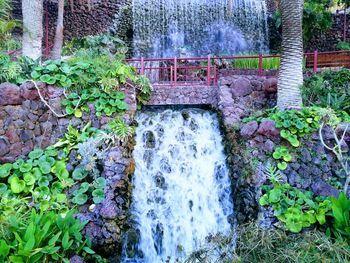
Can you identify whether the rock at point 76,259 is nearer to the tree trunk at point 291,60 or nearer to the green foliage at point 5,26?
the tree trunk at point 291,60

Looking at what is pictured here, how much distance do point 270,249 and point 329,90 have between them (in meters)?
5.51

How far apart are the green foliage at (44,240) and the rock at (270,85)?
558 centimetres

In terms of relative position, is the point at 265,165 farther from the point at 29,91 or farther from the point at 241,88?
the point at 29,91

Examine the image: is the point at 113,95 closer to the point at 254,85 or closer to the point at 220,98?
the point at 220,98

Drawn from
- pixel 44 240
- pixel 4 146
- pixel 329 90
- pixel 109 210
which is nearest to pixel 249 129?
pixel 329 90

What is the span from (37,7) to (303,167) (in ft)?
25.0

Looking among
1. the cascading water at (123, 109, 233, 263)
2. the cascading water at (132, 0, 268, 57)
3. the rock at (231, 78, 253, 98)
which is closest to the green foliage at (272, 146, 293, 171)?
the cascading water at (123, 109, 233, 263)

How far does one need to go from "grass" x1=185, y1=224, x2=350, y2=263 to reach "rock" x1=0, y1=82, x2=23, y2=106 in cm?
497

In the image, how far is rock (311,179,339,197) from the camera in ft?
20.6

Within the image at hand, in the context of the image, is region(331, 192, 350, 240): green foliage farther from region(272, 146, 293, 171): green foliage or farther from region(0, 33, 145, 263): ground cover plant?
region(0, 33, 145, 263): ground cover plant

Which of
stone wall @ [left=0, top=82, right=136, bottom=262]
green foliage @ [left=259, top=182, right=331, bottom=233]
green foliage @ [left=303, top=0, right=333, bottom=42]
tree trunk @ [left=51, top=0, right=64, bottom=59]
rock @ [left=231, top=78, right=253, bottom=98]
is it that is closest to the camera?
green foliage @ [left=259, top=182, right=331, bottom=233]

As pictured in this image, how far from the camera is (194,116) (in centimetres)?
866

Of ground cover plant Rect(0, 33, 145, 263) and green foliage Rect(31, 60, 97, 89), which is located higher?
green foliage Rect(31, 60, 97, 89)

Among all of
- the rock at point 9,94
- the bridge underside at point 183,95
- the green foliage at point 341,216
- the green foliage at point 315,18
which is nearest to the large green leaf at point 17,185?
the rock at point 9,94
